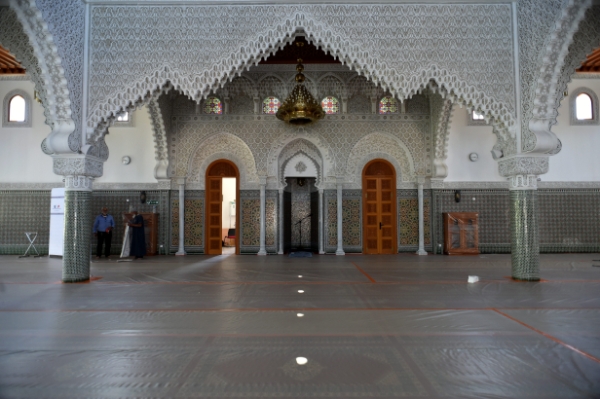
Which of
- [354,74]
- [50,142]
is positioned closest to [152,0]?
[50,142]

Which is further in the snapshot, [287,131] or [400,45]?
[287,131]

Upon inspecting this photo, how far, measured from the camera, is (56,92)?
181 inches

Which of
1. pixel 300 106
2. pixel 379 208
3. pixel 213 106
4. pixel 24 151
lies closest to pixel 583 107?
pixel 379 208

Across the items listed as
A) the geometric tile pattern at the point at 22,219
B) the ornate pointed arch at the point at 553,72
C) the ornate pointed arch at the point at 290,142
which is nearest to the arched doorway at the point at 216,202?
the ornate pointed arch at the point at 290,142

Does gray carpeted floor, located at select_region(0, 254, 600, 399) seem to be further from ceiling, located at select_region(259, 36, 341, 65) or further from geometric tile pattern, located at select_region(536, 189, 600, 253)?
ceiling, located at select_region(259, 36, 341, 65)

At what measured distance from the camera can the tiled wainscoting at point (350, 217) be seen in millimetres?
8375

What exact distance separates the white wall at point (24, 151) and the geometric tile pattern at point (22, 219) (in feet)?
1.11

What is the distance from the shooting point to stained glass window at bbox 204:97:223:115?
856 centimetres

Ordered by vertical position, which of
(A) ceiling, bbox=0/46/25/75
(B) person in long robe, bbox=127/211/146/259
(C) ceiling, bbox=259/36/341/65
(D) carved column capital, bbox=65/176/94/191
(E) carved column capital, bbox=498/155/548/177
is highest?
(C) ceiling, bbox=259/36/341/65

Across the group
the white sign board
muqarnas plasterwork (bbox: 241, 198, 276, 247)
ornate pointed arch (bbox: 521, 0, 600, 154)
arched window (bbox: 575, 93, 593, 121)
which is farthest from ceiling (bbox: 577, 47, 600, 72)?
the white sign board

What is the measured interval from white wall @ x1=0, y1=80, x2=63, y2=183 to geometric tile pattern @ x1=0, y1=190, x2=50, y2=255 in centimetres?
34

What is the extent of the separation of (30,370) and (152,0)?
4.29 meters

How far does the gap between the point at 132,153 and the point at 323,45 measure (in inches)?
212

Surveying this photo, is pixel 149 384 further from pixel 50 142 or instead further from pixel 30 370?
pixel 50 142
